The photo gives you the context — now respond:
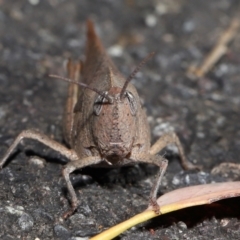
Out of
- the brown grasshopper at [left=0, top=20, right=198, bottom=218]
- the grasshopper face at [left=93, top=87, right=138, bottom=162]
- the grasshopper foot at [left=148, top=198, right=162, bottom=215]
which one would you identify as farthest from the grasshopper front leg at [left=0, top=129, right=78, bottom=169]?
the grasshopper foot at [left=148, top=198, right=162, bottom=215]

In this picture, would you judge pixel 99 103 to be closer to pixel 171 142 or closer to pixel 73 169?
pixel 73 169

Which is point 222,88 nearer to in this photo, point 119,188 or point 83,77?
point 83,77

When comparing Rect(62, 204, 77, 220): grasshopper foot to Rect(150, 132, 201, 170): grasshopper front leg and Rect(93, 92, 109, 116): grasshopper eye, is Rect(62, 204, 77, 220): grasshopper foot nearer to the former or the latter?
Rect(93, 92, 109, 116): grasshopper eye

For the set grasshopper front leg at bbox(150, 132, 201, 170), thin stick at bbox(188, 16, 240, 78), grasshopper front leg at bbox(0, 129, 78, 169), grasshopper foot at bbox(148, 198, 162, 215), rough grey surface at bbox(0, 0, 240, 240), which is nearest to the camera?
grasshopper foot at bbox(148, 198, 162, 215)

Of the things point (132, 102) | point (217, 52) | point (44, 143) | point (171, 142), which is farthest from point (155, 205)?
point (217, 52)

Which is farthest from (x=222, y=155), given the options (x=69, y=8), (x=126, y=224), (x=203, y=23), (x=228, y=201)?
(x=69, y=8)
